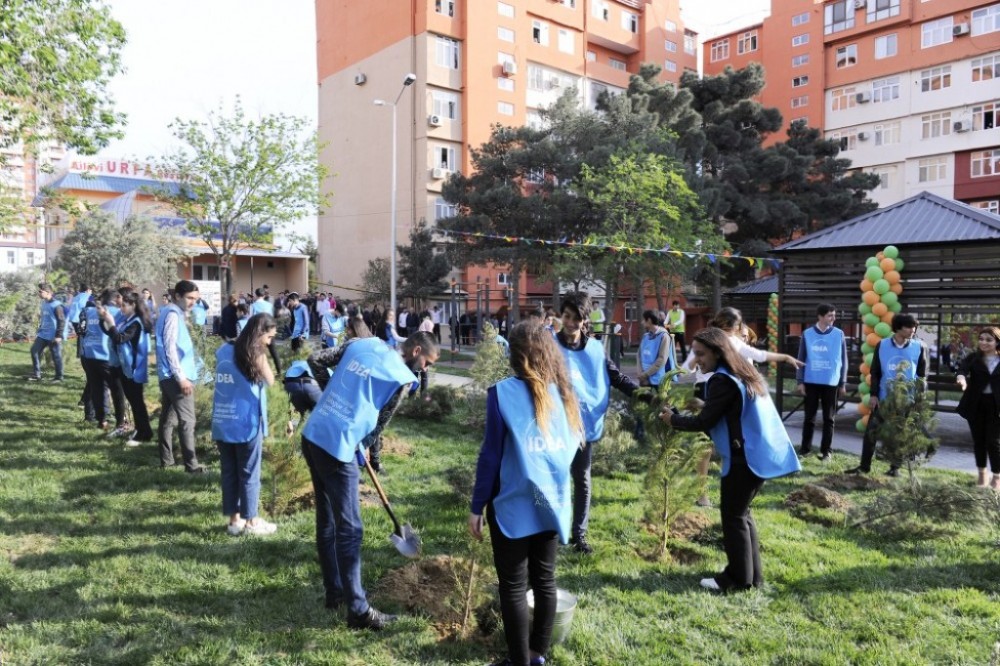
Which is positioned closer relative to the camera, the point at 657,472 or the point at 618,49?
the point at 657,472

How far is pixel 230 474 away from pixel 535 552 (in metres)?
3.02

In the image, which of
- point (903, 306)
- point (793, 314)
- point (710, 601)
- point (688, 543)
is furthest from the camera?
point (793, 314)

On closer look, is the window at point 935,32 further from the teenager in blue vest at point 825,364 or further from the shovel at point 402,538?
the shovel at point 402,538

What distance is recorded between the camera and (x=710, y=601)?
4398mm

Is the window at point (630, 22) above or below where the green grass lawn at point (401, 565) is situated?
above

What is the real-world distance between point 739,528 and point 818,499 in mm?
2626

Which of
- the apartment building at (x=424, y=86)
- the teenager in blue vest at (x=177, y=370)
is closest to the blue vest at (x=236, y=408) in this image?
the teenager in blue vest at (x=177, y=370)

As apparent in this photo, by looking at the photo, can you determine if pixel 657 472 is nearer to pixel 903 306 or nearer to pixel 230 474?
pixel 230 474

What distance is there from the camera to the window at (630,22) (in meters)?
44.1

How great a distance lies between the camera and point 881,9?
40.0 m

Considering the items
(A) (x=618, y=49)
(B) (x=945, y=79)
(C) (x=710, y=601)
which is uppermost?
(A) (x=618, y=49)

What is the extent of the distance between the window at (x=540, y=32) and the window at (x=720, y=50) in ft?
52.4

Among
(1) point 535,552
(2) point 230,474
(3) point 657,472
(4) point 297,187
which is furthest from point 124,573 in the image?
(4) point 297,187

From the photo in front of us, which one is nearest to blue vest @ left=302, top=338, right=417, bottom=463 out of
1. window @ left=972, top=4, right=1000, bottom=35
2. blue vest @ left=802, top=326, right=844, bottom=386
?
blue vest @ left=802, top=326, right=844, bottom=386
